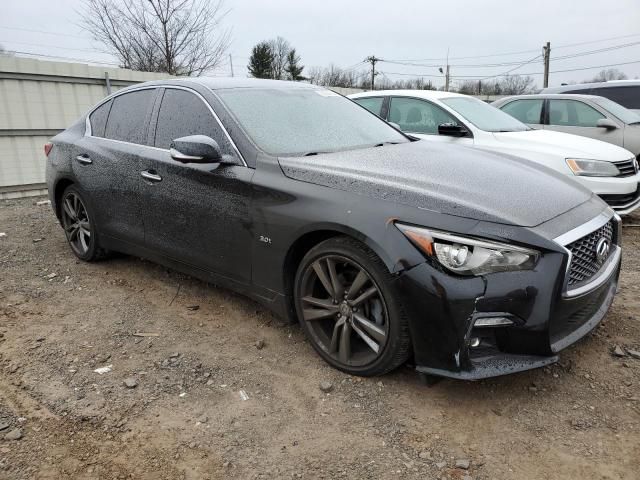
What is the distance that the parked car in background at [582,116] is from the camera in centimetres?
743

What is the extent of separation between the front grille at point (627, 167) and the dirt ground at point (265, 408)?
2416 millimetres

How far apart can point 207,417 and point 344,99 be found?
9.01ft

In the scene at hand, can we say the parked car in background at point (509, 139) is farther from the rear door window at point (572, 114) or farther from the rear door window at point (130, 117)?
the rear door window at point (130, 117)

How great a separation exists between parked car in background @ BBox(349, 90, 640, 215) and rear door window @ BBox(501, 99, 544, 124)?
1.64m

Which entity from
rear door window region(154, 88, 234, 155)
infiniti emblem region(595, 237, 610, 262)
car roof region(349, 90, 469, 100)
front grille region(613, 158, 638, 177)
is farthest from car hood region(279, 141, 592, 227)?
car roof region(349, 90, 469, 100)

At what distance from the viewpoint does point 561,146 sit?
569 cm

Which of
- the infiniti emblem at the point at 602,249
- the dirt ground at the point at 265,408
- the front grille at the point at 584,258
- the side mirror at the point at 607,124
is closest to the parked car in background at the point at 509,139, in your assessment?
the side mirror at the point at 607,124

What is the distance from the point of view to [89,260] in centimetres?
473

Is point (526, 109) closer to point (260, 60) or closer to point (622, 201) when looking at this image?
point (622, 201)

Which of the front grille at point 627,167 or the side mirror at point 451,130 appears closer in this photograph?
the front grille at point 627,167

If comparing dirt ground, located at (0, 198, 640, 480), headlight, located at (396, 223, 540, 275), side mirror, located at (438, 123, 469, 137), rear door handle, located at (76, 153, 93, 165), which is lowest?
dirt ground, located at (0, 198, 640, 480)

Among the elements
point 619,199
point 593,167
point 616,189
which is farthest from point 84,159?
point 619,199

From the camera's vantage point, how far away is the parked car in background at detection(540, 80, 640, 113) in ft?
29.6

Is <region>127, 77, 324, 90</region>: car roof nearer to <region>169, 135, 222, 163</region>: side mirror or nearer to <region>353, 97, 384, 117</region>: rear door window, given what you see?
<region>169, 135, 222, 163</region>: side mirror
